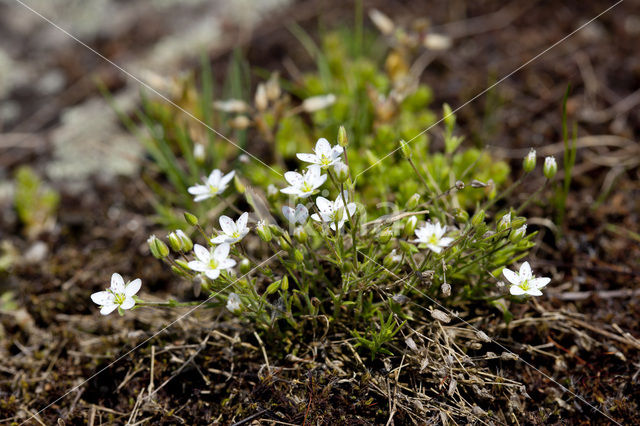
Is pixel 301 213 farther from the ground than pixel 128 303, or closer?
farther from the ground

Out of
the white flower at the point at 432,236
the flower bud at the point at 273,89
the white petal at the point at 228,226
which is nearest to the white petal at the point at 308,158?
the white petal at the point at 228,226

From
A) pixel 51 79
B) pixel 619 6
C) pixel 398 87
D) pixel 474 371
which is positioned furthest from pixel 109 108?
pixel 619 6

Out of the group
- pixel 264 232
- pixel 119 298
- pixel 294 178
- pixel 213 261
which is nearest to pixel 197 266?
pixel 213 261

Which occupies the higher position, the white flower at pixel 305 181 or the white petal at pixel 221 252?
the white flower at pixel 305 181

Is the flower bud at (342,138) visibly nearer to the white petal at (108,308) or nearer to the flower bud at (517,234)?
the flower bud at (517,234)

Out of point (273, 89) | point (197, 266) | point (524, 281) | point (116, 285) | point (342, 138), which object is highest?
point (342, 138)

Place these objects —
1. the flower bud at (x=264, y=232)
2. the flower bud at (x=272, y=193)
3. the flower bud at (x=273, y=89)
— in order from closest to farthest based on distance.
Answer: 1. the flower bud at (x=264, y=232)
2. the flower bud at (x=272, y=193)
3. the flower bud at (x=273, y=89)

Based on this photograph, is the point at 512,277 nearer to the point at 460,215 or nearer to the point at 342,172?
the point at 460,215

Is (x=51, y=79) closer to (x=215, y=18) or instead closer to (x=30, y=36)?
(x=30, y=36)
